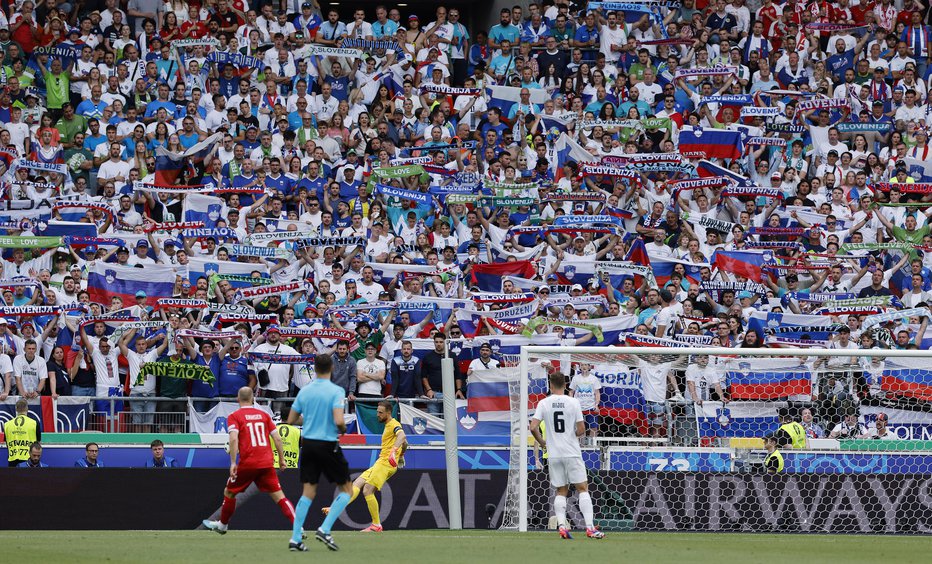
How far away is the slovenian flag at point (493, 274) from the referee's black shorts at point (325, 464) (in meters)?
11.7

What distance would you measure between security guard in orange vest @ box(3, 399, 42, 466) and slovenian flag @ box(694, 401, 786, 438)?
8.88 m

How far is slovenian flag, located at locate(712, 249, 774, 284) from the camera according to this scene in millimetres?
25391

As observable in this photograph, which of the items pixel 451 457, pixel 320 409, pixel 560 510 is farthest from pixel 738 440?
pixel 320 409

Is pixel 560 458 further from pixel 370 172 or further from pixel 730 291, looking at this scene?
pixel 370 172

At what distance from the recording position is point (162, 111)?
26859 millimetres

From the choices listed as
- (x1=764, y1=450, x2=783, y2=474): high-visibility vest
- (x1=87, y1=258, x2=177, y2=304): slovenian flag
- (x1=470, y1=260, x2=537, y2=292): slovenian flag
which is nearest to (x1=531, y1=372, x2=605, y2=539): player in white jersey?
(x1=764, y1=450, x2=783, y2=474): high-visibility vest

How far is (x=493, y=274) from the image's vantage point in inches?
981

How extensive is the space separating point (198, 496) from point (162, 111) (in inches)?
408

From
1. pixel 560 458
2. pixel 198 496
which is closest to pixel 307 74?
pixel 198 496

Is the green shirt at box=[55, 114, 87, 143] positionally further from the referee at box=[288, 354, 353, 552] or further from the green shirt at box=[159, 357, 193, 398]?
the referee at box=[288, 354, 353, 552]

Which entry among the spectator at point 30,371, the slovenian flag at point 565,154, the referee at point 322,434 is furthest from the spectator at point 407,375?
the referee at point 322,434

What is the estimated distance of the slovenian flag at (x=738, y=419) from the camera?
18719mm

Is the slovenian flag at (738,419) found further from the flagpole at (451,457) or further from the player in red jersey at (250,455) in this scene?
the player in red jersey at (250,455)

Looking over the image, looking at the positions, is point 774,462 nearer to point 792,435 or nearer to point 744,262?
point 792,435
